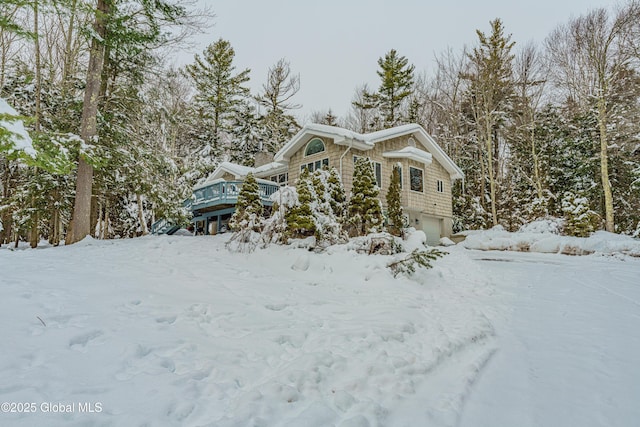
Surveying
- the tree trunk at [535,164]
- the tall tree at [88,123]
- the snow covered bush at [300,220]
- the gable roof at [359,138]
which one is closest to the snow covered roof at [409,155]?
the gable roof at [359,138]

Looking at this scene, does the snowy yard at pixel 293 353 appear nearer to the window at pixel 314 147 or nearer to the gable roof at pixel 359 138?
the gable roof at pixel 359 138

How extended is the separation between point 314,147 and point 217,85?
48.6 ft

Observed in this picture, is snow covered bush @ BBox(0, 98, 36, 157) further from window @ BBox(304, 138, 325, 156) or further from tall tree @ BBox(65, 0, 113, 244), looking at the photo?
window @ BBox(304, 138, 325, 156)

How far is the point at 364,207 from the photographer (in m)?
11.2

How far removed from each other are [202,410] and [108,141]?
12.3 metres

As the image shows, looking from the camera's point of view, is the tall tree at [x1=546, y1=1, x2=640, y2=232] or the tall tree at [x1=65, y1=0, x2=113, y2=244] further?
the tall tree at [x1=546, y1=1, x2=640, y2=232]

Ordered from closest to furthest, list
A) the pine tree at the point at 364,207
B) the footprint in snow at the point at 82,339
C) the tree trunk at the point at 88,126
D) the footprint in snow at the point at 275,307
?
1. the footprint in snow at the point at 82,339
2. the footprint in snow at the point at 275,307
3. the tree trunk at the point at 88,126
4. the pine tree at the point at 364,207

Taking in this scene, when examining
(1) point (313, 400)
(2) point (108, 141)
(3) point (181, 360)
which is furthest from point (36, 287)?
(2) point (108, 141)

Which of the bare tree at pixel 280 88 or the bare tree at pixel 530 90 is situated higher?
the bare tree at pixel 280 88

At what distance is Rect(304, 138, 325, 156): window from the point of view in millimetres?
15961

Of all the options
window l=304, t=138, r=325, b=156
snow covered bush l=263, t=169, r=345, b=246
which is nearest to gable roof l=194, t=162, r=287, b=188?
window l=304, t=138, r=325, b=156

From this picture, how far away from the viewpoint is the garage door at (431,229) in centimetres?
1790

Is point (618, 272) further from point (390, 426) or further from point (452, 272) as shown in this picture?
point (390, 426)

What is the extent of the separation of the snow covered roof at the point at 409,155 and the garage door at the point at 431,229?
3176 millimetres
